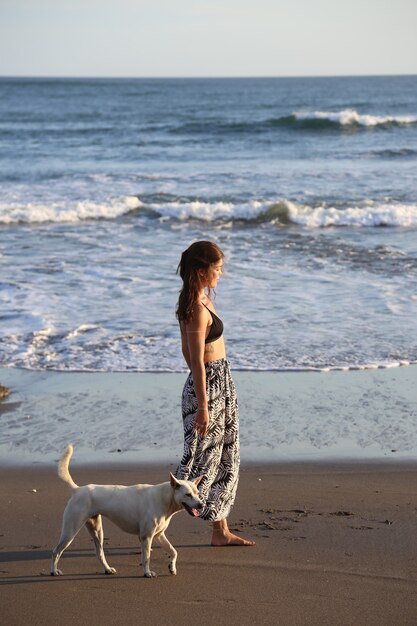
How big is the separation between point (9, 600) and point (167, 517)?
0.79 metres

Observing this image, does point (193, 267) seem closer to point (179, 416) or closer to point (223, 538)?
point (223, 538)

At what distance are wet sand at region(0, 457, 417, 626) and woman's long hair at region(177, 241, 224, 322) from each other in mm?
1243

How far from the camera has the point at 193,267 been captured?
4.34 meters

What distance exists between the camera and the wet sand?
3814mm

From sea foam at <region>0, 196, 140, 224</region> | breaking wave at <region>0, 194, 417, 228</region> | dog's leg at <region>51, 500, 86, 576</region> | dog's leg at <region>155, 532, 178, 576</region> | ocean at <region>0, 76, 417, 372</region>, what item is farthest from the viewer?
sea foam at <region>0, 196, 140, 224</region>

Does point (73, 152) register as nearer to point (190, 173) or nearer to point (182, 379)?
point (190, 173)

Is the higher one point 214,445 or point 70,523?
point 214,445

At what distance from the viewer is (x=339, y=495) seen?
5312mm

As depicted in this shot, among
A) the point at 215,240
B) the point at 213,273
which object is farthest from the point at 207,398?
the point at 215,240

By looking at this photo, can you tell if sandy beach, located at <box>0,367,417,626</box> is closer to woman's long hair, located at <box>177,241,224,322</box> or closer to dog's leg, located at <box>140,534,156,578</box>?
dog's leg, located at <box>140,534,156,578</box>

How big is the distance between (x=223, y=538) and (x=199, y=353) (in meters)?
0.99

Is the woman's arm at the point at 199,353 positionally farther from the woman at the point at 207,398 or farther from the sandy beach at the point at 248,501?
the sandy beach at the point at 248,501

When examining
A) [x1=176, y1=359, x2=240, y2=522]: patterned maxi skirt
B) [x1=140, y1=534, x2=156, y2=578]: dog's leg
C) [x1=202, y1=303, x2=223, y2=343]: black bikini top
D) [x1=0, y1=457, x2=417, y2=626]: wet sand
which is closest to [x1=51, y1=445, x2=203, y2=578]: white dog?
[x1=140, y1=534, x2=156, y2=578]: dog's leg

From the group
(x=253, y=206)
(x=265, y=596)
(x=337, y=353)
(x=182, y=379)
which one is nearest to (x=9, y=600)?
(x=265, y=596)
